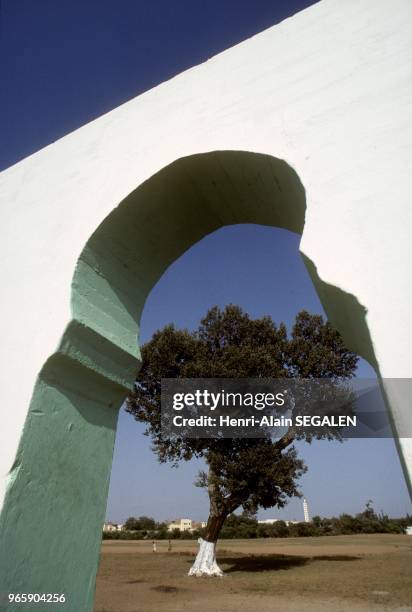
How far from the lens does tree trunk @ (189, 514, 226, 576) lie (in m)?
12.1

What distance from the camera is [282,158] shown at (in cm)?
191

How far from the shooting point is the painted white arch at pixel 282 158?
1.53 m

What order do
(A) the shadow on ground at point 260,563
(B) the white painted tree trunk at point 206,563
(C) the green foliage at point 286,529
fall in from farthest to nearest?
1. (C) the green foliage at point 286,529
2. (A) the shadow on ground at point 260,563
3. (B) the white painted tree trunk at point 206,563

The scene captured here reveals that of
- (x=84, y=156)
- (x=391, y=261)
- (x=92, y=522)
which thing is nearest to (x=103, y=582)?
(x=92, y=522)

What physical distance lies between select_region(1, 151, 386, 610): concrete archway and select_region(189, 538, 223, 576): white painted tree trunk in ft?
38.6

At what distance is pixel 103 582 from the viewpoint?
437 inches

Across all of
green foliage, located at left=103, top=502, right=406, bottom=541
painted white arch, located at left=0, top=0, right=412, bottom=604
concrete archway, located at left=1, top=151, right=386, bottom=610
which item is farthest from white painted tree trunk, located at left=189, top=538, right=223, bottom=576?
green foliage, located at left=103, top=502, right=406, bottom=541

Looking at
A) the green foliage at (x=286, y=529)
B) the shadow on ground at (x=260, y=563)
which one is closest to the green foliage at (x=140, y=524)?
the green foliage at (x=286, y=529)

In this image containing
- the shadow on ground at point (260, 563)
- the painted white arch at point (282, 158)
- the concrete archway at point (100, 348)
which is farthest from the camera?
the shadow on ground at point (260, 563)

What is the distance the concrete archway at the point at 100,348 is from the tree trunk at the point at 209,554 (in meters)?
11.6

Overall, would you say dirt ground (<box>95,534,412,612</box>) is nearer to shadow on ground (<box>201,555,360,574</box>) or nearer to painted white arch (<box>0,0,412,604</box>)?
shadow on ground (<box>201,555,360,574</box>)

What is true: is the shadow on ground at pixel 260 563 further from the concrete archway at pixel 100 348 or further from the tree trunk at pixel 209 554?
the concrete archway at pixel 100 348

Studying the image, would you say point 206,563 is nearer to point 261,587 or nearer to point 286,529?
point 261,587

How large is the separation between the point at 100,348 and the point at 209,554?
12274mm
